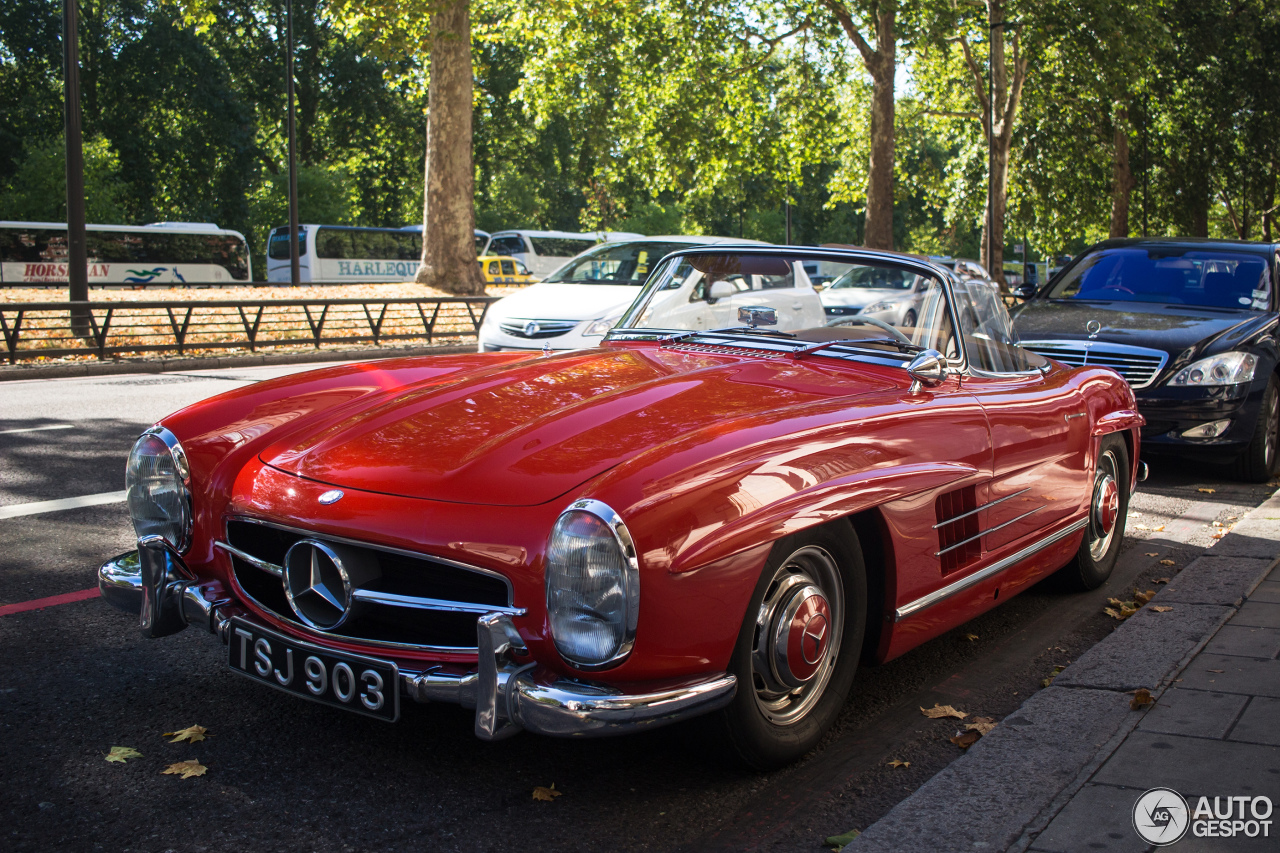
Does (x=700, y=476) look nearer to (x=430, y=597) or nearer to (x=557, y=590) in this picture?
(x=557, y=590)

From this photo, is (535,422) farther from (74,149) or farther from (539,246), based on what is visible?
(539,246)

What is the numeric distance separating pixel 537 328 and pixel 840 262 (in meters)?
8.18

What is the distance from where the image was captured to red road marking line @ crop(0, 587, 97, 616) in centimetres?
418

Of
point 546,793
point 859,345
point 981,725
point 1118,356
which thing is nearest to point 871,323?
point 859,345

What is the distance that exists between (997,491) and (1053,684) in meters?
0.63

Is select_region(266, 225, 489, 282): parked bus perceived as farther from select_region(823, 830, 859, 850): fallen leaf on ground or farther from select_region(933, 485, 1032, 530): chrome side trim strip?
select_region(823, 830, 859, 850): fallen leaf on ground

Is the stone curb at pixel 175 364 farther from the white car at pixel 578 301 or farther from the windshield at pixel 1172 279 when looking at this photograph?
the windshield at pixel 1172 279

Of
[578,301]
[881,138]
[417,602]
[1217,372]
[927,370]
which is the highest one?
[881,138]

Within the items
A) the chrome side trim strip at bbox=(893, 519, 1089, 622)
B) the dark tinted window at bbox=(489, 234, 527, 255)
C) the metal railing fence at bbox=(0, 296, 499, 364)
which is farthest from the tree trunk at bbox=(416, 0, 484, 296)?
the dark tinted window at bbox=(489, 234, 527, 255)

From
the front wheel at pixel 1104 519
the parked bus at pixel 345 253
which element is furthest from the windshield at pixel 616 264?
the parked bus at pixel 345 253

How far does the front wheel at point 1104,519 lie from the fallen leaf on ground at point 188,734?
3.40 m

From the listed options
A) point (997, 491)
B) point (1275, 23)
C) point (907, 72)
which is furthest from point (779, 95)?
point (997, 491)

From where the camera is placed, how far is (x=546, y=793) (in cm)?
285

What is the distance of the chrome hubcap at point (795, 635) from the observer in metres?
2.86
